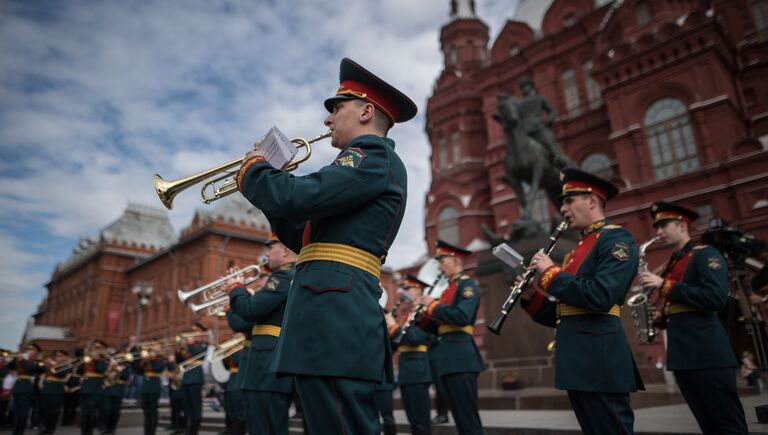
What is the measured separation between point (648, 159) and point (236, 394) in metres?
22.2

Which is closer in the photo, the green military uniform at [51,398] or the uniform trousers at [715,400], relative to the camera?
the uniform trousers at [715,400]

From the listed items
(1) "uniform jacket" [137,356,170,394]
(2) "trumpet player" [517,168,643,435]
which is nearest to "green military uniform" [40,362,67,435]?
(1) "uniform jacket" [137,356,170,394]

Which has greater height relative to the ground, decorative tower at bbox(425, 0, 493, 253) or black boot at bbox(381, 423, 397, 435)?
decorative tower at bbox(425, 0, 493, 253)

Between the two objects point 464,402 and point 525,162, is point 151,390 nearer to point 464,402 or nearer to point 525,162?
point 464,402

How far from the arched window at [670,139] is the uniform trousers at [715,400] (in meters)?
21.1

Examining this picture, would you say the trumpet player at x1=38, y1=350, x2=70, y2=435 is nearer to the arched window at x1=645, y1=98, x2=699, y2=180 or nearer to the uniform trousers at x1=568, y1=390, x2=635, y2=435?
the uniform trousers at x1=568, y1=390, x2=635, y2=435

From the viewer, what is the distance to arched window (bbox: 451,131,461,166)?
33.1 meters

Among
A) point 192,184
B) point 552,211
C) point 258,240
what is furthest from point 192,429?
point 258,240

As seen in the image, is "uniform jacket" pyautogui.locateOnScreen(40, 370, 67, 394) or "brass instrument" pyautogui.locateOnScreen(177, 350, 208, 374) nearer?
"brass instrument" pyautogui.locateOnScreen(177, 350, 208, 374)

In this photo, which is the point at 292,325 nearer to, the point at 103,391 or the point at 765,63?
the point at 103,391

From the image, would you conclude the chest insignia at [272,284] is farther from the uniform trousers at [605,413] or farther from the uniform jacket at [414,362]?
the uniform jacket at [414,362]

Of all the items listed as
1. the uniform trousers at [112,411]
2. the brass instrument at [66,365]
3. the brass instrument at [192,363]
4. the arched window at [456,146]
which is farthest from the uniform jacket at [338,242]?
the arched window at [456,146]

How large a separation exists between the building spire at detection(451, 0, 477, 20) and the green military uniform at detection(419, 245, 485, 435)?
35691 mm

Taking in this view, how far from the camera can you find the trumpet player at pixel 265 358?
4.47 m
